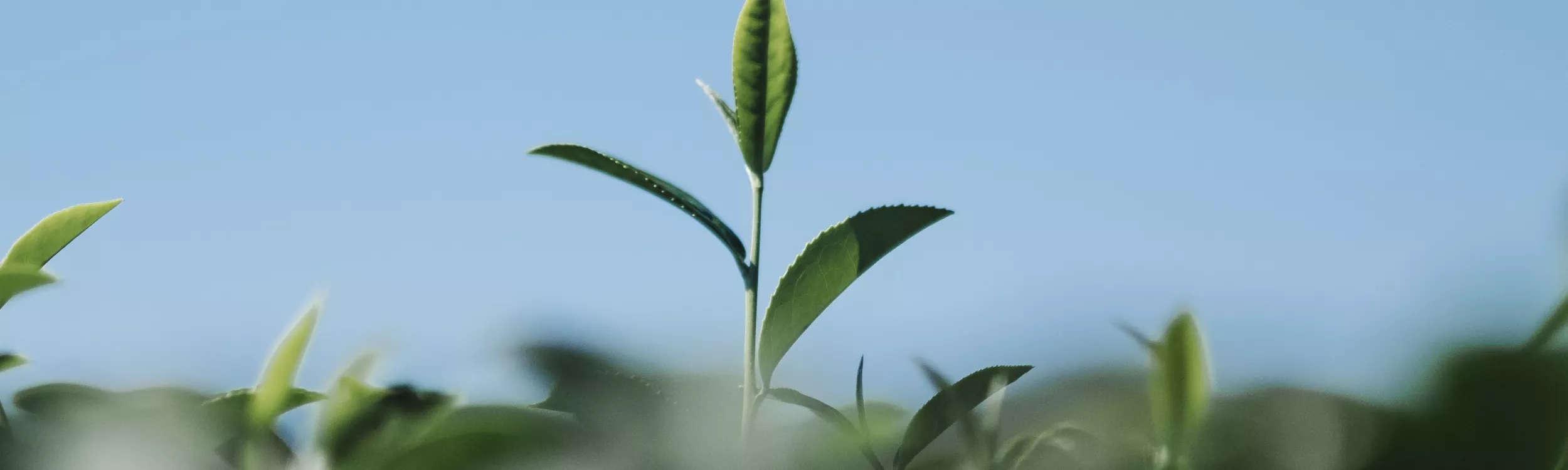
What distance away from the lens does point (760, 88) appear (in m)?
0.50

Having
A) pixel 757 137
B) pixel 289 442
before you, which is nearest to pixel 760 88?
pixel 757 137

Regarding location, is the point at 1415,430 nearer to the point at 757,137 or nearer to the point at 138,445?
the point at 757,137

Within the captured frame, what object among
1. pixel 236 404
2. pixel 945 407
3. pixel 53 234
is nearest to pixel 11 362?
pixel 53 234

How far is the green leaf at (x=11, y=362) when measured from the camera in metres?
0.56

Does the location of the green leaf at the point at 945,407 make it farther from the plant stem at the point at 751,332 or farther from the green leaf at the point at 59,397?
the green leaf at the point at 59,397

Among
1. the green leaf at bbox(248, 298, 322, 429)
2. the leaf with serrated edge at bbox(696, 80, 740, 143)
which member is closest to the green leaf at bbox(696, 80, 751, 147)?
the leaf with serrated edge at bbox(696, 80, 740, 143)

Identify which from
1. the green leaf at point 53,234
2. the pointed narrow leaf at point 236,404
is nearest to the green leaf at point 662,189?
the pointed narrow leaf at point 236,404

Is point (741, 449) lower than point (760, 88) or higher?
lower

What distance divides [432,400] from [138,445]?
0.41 feet

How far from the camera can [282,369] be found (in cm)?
42

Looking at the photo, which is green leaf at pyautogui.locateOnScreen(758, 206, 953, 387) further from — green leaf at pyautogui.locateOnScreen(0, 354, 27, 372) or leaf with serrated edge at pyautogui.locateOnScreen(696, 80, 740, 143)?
green leaf at pyautogui.locateOnScreen(0, 354, 27, 372)

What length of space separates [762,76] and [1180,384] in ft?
0.76

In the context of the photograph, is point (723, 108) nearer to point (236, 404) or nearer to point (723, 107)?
point (723, 107)

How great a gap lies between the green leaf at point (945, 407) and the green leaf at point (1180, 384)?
0.26 feet
